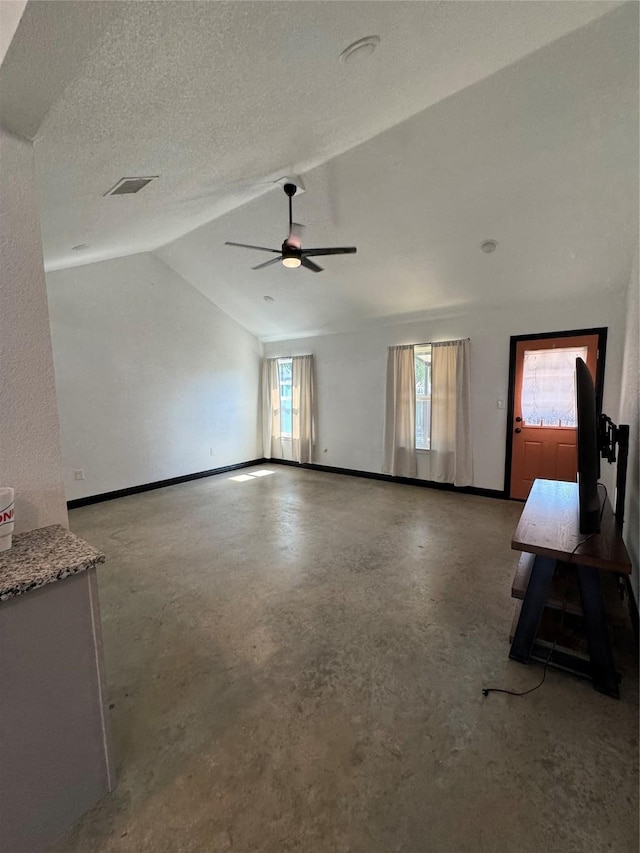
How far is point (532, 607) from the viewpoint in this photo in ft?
5.77

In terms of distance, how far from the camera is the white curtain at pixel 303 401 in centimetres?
633

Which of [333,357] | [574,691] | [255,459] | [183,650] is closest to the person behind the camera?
[574,691]

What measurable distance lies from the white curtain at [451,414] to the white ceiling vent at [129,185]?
386 centimetres

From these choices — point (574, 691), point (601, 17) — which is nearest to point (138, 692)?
point (574, 691)

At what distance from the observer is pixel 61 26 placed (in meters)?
0.90

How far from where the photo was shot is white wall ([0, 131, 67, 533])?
45.0 inches

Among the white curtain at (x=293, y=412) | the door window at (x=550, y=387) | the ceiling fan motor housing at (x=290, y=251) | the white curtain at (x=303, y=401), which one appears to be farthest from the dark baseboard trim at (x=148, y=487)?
the door window at (x=550, y=387)

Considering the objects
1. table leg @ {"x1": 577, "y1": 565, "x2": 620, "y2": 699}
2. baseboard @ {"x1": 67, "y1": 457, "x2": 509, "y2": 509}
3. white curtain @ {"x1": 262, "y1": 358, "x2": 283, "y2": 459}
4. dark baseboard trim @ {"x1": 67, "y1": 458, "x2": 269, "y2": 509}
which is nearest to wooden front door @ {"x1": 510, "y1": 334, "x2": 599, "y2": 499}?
baseboard @ {"x1": 67, "y1": 457, "x2": 509, "y2": 509}

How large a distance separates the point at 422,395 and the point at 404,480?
1.30 m

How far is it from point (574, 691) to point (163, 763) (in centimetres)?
177

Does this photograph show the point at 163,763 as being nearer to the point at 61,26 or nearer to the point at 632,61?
the point at 61,26

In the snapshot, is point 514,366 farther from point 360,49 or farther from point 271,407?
point 271,407

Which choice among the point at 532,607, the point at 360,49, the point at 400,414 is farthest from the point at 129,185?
the point at 400,414

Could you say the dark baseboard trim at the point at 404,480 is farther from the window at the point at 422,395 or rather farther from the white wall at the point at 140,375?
the white wall at the point at 140,375
